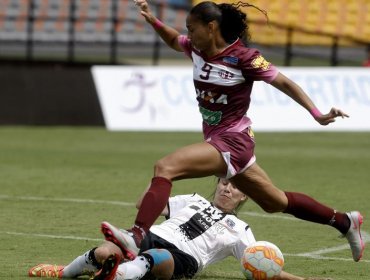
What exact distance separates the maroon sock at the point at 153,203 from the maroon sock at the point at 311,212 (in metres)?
1.32

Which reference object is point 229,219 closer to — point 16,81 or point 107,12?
point 16,81

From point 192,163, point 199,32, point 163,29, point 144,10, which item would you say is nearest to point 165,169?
point 192,163

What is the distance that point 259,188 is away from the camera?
25.6ft

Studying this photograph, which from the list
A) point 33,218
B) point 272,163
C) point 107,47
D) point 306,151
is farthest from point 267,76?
point 107,47

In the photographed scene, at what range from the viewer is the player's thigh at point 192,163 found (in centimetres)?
728

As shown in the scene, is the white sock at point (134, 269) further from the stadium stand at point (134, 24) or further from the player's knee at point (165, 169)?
the stadium stand at point (134, 24)

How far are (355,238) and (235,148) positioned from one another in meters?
1.43

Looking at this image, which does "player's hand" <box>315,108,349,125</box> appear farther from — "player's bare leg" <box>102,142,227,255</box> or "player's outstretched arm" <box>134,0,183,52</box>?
"player's outstretched arm" <box>134,0,183,52</box>

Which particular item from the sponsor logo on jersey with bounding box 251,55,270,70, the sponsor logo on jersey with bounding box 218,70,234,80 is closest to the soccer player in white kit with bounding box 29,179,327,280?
the sponsor logo on jersey with bounding box 218,70,234,80

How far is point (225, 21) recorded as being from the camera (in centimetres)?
785

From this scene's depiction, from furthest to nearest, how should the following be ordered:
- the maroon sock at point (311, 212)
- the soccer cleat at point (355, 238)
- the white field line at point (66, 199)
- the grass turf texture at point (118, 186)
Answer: the white field line at point (66, 199), the grass turf texture at point (118, 186), the soccer cleat at point (355, 238), the maroon sock at point (311, 212)

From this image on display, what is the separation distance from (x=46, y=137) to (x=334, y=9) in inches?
477

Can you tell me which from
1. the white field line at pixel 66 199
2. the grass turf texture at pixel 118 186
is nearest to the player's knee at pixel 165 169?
the grass turf texture at pixel 118 186

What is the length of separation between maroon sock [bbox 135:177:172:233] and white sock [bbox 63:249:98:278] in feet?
1.71
